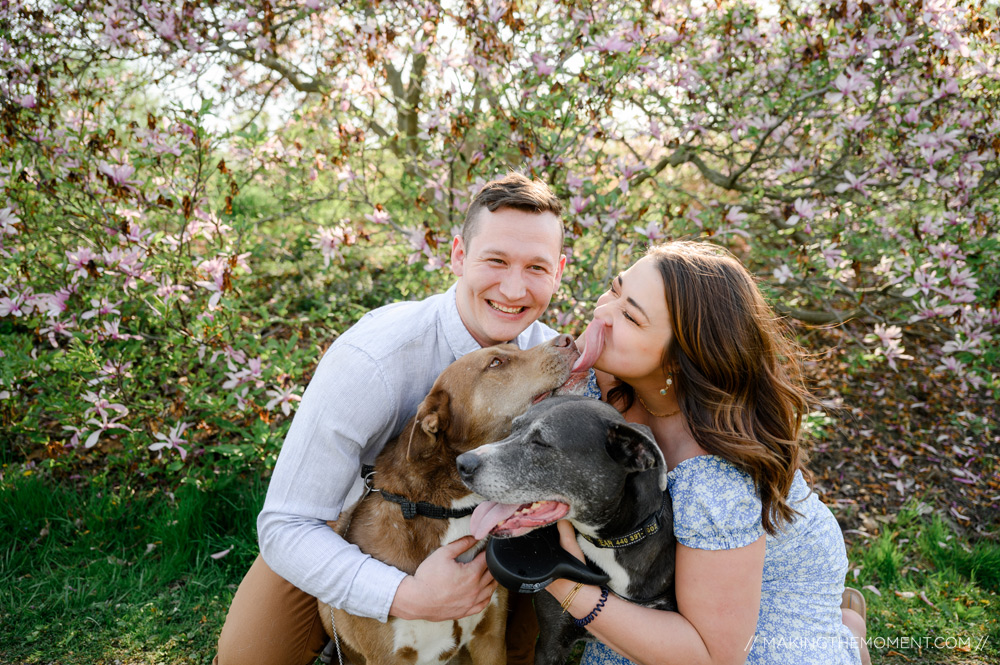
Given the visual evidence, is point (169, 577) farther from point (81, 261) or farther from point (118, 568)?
point (81, 261)

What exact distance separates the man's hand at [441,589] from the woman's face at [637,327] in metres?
1.03

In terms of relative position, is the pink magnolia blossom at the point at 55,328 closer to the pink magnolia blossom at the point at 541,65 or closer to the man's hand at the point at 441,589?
the man's hand at the point at 441,589

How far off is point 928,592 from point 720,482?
8.78ft

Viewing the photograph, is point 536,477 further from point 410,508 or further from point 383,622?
point 383,622

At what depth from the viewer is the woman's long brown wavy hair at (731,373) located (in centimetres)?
247

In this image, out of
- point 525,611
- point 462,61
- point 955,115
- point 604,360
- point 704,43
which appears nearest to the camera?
point 604,360

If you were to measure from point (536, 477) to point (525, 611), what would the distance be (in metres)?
1.33

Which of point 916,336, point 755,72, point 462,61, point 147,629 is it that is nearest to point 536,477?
point 147,629

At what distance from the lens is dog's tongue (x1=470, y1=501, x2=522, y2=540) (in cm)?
239

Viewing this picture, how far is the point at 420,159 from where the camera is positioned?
212 inches

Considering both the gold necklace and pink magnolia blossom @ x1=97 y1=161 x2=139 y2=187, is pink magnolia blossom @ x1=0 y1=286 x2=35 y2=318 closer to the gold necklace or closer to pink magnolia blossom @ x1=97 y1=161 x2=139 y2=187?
pink magnolia blossom @ x1=97 y1=161 x2=139 y2=187

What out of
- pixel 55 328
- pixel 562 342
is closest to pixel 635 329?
pixel 562 342

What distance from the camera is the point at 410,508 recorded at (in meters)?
2.67

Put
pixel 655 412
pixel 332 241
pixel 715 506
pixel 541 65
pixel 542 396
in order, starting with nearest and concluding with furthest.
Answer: pixel 715 506, pixel 542 396, pixel 655 412, pixel 541 65, pixel 332 241
